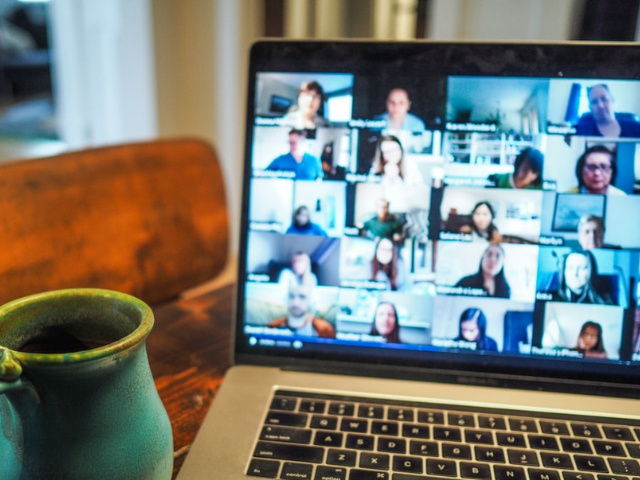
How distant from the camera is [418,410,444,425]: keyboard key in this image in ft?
1.57

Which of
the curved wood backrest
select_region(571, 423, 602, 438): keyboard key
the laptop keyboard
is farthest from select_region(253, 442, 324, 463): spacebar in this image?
the curved wood backrest

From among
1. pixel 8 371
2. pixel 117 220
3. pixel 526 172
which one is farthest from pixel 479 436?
pixel 117 220

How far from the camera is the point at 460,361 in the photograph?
0.54 metres

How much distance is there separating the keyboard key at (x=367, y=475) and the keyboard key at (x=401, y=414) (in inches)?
2.7

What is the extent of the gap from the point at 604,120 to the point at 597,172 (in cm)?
5

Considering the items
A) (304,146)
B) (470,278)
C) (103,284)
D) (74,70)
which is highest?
(74,70)

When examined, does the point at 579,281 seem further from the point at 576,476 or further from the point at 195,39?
the point at 195,39

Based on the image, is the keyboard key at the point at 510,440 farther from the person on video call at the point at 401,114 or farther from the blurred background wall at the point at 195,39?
the blurred background wall at the point at 195,39

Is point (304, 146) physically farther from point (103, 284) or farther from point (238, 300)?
point (103, 284)

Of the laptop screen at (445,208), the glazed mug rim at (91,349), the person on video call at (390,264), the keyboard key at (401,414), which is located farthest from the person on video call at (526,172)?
the glazed mug rim at (91,349)

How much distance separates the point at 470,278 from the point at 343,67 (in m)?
0.23

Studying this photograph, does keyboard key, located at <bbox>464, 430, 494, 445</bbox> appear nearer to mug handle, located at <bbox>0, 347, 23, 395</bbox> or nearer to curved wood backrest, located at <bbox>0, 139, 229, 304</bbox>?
mug handle, located at <bbox>0, 347, 23, 395</bbox>

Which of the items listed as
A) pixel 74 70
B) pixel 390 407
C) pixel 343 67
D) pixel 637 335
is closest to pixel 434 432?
pixel 390 407

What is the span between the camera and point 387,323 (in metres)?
0.55
